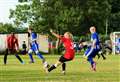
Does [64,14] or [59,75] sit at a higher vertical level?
[59,75]

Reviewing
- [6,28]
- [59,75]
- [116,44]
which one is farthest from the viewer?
[6,28]

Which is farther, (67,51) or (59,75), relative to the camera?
(67,51)

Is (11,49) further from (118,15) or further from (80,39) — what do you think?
(118,15)

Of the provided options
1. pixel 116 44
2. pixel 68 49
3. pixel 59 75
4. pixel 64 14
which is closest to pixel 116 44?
pixel 116 44

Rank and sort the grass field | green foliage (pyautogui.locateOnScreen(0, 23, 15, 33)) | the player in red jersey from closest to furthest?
the grass field, the player in red jersey, green foliage (pyautogui.locateOnScreen(0, 23, 15, 33))

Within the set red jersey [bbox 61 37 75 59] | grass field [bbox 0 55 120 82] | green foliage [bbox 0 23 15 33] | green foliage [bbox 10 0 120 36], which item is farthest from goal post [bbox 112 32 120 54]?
red jersey [bbox 61 37 75 59]

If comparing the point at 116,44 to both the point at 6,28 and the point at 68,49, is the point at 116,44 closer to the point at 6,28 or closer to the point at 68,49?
the point at 68,49

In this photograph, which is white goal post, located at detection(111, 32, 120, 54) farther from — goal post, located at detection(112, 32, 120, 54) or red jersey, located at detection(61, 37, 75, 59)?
red jersey, located at detection(61, 37, 75, 59)

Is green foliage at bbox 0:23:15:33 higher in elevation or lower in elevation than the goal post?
lower

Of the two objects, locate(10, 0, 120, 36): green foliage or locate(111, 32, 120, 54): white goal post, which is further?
locate(10, 0, 120, 36): green foliage

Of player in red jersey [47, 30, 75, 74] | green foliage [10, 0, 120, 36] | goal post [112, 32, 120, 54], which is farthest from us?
green foliage [10, 0, 120, 36]

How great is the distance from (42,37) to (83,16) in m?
16.2

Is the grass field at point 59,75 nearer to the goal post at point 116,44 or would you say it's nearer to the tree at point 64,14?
the goal post at point 116,44

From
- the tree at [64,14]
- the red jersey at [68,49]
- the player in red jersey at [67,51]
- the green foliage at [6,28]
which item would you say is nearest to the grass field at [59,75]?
the player in red jersey at [67,51]
